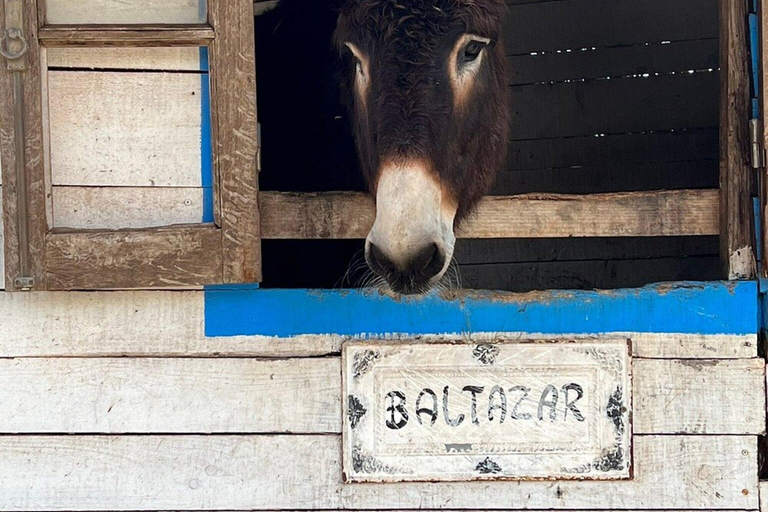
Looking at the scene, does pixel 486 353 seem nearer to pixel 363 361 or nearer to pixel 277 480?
pixel 363 361

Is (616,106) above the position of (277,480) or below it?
above

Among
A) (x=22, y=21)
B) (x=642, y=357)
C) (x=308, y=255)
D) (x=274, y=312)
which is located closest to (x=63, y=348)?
(x=274, y=312)

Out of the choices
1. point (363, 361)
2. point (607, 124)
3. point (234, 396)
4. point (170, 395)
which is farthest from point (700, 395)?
point (607, 124)

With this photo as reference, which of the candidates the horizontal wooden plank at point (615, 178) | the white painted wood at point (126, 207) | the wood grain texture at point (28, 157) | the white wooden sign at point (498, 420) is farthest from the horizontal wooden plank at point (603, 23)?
the wood grain texture at point (28, 157)

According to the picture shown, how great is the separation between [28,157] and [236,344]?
2.28 ft

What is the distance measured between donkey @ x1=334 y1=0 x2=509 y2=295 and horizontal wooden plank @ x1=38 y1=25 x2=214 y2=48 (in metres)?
0.42

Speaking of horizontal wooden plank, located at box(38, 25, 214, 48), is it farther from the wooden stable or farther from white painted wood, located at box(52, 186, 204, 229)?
white painted wood, located at box(52, 186, 204, 229)

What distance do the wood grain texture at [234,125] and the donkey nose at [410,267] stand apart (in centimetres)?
38

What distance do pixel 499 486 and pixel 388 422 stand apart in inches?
13.3

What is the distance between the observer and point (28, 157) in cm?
191

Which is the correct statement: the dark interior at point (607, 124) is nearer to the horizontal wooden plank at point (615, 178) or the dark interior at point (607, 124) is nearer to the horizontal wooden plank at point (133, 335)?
the horizontal wooden plank at point (615, 178)

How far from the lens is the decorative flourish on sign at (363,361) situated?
2025 millimetres

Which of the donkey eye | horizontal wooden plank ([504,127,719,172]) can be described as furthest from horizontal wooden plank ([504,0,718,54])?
the donkey eye

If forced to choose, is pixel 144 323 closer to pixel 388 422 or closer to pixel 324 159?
pixel 388 422
